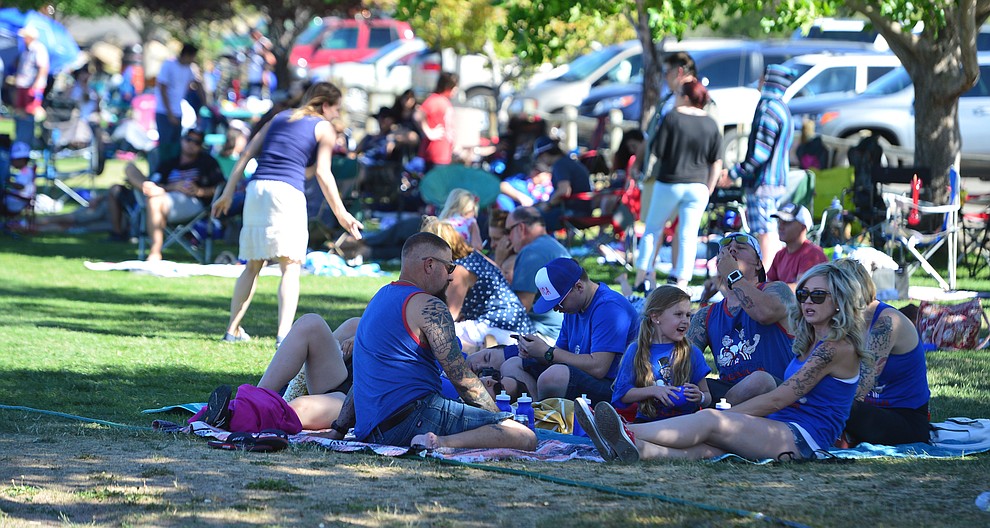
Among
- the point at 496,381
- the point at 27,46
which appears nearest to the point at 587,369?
the point at 496,381

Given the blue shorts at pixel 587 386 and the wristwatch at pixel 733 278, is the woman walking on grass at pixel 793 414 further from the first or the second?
the blue shorts at pixel 587 386

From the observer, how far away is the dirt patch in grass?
183 inches

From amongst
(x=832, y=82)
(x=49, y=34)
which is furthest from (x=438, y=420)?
(x=49, y=34)

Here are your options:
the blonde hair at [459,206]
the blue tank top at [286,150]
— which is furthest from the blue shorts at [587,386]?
the blonde hair at [459,206]

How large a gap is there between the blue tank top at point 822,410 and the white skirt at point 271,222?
13.2 ft

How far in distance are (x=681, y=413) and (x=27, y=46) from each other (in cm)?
1529

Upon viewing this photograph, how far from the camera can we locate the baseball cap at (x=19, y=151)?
1561 cm

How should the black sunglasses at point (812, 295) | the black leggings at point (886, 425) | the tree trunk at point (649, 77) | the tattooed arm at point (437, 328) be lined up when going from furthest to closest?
the tree trunk at point (649, 77) → the black leggings at point (886, 425) → the black sunglasses at point (812, 295) → the tattooed arm at point (437, 328)

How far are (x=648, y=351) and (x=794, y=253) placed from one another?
281cm

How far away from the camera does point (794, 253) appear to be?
8656 mm

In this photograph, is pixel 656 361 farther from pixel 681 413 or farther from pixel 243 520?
pixel 243 520

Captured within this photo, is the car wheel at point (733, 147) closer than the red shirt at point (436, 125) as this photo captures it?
Yes

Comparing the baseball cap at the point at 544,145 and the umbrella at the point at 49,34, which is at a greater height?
the umbrella at the point at 49,34

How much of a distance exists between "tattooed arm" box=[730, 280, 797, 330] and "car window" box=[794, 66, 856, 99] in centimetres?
1307
